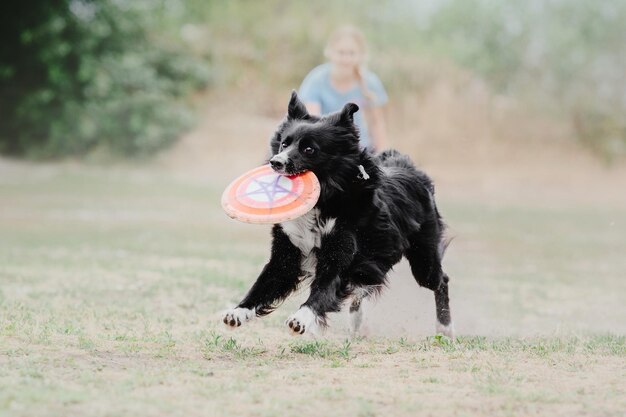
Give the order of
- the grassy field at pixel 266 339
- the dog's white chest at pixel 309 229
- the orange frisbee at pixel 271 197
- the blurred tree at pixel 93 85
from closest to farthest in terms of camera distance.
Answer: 1. the grassy field at pixel 266 339
2. the orange frisbee at pixel 271 197
3. the dog's white chest at pixel 309 229
4. the blurred tree at pixel 93 85

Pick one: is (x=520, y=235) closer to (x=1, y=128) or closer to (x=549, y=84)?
(x=549, y=84)

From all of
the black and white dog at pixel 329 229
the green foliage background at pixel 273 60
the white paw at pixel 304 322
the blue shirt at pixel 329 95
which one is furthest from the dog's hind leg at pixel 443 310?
the green foliage background at pixel 273 60

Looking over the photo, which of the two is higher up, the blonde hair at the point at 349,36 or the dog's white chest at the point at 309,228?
the blonde hair at the point at 349,36

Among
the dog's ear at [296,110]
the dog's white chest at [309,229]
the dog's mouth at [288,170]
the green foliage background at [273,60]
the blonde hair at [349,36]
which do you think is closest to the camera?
the dog's mouth at [288,170]

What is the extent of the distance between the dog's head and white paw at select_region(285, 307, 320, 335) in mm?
921

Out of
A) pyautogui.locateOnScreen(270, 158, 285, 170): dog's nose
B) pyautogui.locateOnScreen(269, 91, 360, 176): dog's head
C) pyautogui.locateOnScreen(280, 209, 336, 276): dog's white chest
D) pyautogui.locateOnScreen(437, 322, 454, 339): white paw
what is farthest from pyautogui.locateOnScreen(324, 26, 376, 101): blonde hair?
pyautogui.locateOnScreen(270, 158, 285, 170): dog's nose

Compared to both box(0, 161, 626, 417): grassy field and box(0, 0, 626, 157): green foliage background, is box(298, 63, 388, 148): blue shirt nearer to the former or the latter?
box(0, 161, 626, 417): grassy field

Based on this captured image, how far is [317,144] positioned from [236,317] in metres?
1.25

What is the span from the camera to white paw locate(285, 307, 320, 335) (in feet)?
19.1

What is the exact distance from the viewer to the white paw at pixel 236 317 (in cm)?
610

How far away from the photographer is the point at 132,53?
3194cm

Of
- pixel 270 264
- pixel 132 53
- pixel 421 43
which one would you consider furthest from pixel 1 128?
pixel 270 264

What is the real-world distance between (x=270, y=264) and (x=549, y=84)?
1165 inches

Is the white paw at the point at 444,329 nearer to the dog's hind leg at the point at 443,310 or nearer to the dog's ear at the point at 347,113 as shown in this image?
the dog's hind leg at the point at 443,310
